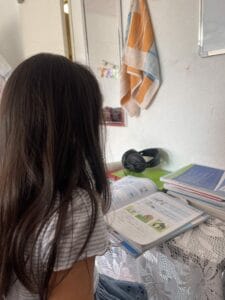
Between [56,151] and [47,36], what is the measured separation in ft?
4.48

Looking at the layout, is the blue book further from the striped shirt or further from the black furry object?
the striped shirt

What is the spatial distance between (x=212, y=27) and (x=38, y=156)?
721 mm

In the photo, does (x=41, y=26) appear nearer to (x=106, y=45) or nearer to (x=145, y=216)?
(x=106, y=45)

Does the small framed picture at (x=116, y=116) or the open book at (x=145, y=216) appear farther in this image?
the small framed picture at (x=116, y=116)

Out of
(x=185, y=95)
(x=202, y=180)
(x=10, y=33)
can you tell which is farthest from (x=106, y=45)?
(x=10, y=33)

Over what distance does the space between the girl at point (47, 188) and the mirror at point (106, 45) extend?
0.77m

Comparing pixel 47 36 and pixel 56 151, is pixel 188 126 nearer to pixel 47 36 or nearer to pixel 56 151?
pixel 56 151

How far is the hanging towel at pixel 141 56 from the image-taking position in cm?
101

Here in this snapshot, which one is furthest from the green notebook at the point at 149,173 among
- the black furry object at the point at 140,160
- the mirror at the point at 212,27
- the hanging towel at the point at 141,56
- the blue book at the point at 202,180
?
the mirror at the point at 212,27

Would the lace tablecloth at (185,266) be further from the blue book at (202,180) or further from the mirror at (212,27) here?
the mirror at (212,27)

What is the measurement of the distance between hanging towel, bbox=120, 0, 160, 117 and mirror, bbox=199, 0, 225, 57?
8.0 inches

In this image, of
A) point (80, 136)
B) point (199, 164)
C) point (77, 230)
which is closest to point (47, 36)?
point (199, 164)

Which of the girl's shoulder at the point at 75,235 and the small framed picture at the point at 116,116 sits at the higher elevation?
the small framed picture at the point at 116,116

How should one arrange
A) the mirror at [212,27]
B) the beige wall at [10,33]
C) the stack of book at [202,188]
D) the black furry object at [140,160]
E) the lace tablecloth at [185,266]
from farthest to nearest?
the beige wall at [10,33], the black furry object at [140,160], the mirror at [212,27], the stack of book at [202,188], the lace tablecloth at [185,266]
